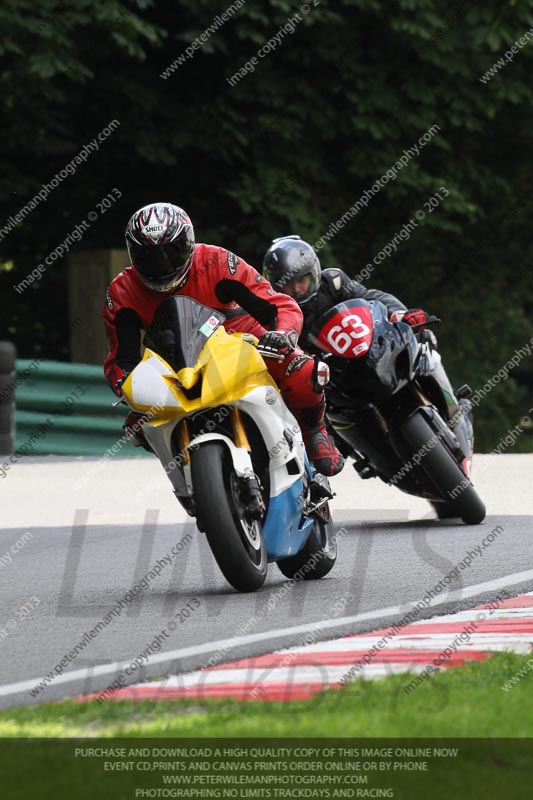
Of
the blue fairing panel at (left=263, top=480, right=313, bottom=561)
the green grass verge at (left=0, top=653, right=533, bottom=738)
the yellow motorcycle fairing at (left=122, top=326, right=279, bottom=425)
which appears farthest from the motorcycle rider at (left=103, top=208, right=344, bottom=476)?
the green grass verge at (left=0, top=653, right=533, bottom=738)

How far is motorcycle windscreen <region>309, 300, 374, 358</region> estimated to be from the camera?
950 centimetres

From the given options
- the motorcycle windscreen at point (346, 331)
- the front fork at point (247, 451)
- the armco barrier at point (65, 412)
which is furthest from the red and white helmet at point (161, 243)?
the armco barrier at point (65, 412)

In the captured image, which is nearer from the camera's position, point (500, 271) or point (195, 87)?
point (195, 87)

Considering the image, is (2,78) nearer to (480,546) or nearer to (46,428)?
(46,428)

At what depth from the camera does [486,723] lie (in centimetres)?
463

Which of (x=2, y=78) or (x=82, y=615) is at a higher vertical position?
(x=82, y=615)

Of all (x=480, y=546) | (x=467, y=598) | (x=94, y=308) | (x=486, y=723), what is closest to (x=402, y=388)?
(x=480, y=546)

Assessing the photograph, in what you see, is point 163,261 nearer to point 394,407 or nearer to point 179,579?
point 179,579

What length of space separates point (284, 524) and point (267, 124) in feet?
38.7

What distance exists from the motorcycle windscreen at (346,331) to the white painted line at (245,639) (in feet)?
6.82

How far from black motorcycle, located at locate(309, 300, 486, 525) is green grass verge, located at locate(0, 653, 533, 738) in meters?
4.51

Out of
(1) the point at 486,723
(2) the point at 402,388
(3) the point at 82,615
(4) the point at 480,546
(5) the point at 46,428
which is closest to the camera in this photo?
(1) the point at 486,723

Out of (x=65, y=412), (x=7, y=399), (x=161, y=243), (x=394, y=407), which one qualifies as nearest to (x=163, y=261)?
(x=161, y=243)
